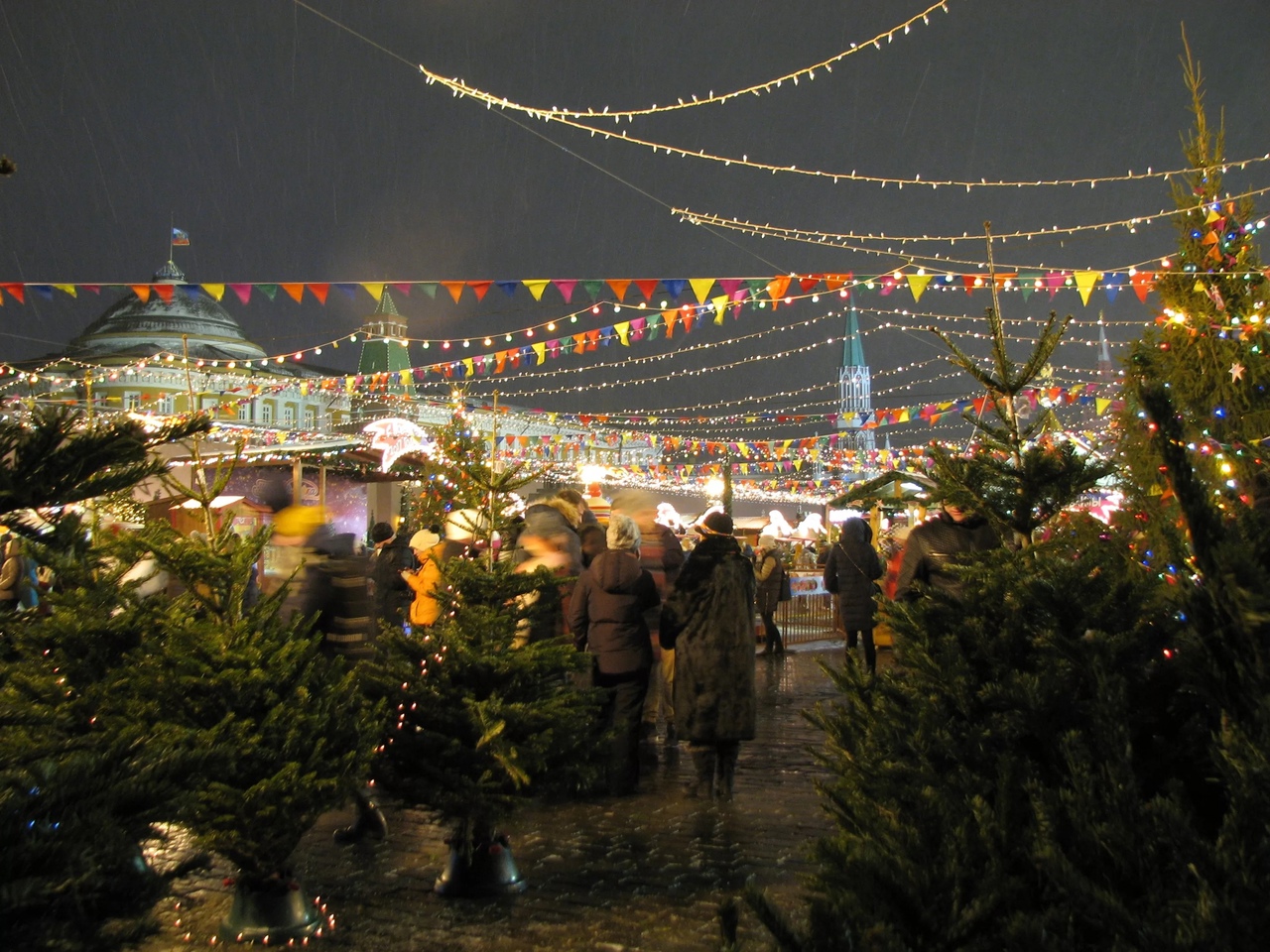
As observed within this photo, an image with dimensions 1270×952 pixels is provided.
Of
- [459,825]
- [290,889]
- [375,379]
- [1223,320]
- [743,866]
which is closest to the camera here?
[290,889]

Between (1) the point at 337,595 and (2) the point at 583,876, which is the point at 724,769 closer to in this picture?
(2) the point at 583,876

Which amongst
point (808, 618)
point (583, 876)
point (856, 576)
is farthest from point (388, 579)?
point (808, 618)

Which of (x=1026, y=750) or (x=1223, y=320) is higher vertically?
(x=1223, y=320)

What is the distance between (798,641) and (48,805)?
1588 cm

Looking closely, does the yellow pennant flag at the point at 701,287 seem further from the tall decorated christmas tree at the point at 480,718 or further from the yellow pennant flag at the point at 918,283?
the tall decorated christmas tree at the point at 480,718

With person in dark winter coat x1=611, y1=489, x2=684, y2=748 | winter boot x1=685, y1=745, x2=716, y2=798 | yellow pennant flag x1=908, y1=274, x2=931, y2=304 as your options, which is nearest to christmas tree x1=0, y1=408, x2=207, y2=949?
winter boot x1=685, y1=745, x2=716, y2=798

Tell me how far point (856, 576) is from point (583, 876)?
21.4 ft

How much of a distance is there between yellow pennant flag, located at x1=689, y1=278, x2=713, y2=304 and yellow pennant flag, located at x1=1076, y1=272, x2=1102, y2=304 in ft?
14.6

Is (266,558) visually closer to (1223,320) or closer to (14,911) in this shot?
(1223,320)

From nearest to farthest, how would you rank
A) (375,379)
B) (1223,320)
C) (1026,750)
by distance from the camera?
(1026,750) < (1223,320) < (375,379)

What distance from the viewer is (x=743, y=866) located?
15.7 feet

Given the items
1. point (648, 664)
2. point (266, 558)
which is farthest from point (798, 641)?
point (648, 664)

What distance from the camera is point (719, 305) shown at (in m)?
13.6

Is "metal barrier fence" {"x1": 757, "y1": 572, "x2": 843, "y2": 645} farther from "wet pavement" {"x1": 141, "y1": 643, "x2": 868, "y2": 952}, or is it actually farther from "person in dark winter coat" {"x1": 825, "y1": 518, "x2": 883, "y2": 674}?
"wet pavement" {"x1": 141, "y1": 643, "x2": 868, "y2": 952}
